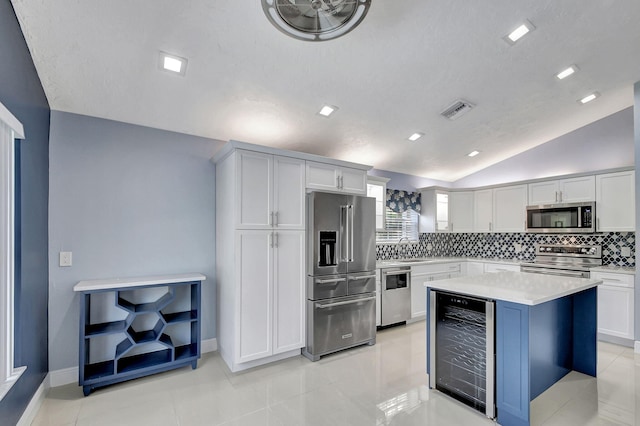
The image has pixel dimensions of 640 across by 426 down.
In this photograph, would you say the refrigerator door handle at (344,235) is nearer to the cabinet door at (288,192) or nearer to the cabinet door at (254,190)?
the cabinet door at (288,192)

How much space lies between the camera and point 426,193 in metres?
5.48

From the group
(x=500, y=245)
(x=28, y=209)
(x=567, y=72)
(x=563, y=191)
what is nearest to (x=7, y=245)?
(x=28, y=209)

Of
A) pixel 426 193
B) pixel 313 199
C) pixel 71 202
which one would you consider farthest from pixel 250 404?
pixel 426 193

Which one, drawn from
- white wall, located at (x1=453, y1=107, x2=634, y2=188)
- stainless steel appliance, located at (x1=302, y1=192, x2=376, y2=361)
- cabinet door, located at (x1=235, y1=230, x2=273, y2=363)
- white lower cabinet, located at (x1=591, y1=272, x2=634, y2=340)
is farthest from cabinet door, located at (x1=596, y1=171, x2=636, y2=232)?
cabinet door, located at (x1=235, y1=230, x2=273, y2=363)

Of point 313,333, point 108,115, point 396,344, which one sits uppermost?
point 108,115

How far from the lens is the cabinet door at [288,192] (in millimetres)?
3203

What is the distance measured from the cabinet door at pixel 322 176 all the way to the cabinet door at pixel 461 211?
116 inches

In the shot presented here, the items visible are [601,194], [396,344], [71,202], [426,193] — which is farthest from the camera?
[426,193]

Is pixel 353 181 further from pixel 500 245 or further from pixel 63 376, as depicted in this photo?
pixel 63 376

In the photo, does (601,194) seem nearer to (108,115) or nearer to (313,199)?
(313,199)

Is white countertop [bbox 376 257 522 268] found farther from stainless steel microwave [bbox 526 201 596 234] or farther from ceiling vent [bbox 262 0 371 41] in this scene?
ceiling vent [bbox 262 0 371 41]

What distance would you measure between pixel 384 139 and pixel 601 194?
2.94 metres

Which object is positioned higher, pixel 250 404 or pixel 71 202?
pixel 71 202

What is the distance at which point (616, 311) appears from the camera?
3680mm
